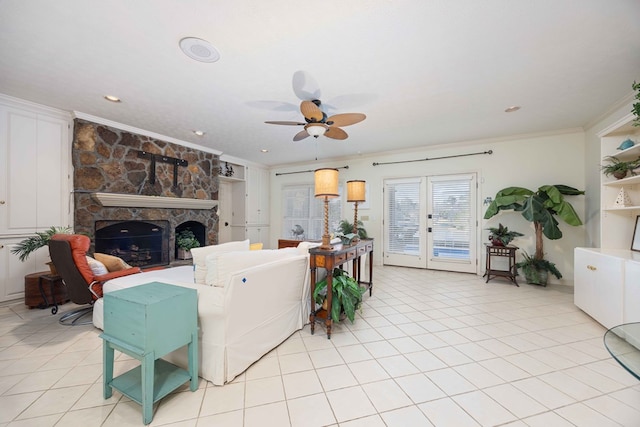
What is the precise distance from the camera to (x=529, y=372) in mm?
1905

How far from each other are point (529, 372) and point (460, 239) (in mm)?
3488

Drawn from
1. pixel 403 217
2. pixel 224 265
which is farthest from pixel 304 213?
pixel 224 265

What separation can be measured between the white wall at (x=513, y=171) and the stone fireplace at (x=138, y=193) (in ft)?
9.85

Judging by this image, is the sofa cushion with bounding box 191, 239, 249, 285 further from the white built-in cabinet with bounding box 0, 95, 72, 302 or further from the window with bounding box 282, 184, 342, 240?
the window with bounding box 282, 184, 342, 240

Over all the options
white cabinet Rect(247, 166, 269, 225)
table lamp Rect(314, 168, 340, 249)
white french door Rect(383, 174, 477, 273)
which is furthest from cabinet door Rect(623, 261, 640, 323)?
white cabinet Rect(247, 166, 269, 225)

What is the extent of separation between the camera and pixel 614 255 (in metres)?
2.58

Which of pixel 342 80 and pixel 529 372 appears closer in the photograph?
pixel 529 372

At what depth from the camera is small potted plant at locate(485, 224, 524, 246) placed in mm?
4223

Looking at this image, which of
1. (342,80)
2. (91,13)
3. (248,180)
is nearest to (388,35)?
(342,80)

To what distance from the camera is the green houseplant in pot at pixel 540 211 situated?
3912 millimetres

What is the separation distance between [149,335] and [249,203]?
559 cm

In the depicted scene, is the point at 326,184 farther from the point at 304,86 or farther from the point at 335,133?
the point at 304,86

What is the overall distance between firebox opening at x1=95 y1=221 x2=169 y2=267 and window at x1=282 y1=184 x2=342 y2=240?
3.16 meters

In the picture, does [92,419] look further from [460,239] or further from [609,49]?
[460,239]
